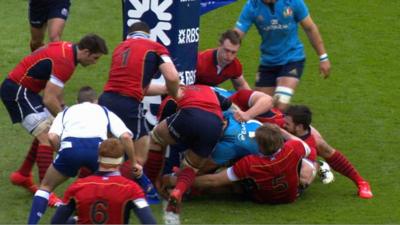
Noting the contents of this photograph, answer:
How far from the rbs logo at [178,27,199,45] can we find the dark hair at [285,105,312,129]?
1.57m

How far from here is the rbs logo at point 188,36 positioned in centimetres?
1119

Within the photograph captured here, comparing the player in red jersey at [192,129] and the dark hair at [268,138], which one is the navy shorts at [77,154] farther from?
the dark hair at [268,138]

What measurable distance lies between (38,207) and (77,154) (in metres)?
0.53

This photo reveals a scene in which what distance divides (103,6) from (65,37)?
1.69 m

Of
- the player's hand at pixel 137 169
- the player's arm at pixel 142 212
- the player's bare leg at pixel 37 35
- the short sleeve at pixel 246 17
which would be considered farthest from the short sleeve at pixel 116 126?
the player's bare leg at pixel 37 35

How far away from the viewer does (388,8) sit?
17.1m

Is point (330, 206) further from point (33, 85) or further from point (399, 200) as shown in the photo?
point (33, 85)

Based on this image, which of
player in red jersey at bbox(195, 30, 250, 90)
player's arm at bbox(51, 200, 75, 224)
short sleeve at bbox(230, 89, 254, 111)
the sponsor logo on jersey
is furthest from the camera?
the sponsor logo on jersey

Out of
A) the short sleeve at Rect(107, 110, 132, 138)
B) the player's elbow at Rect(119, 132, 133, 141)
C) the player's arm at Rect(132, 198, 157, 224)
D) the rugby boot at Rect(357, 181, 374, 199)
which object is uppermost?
the short sleeve at Rect(107, 110, 132, 138)

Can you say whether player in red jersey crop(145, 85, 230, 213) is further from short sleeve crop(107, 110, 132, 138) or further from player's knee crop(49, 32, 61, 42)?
player's knee crop(49, 32, 61, 42)

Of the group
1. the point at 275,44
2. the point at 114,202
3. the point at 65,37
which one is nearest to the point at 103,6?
the point at 65,37

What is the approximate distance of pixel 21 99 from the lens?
998 cm

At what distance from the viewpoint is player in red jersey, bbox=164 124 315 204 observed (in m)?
9.51

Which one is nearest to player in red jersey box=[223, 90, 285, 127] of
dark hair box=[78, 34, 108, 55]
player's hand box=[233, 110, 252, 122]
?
player's hand box=[233, 110, 252, 122]
